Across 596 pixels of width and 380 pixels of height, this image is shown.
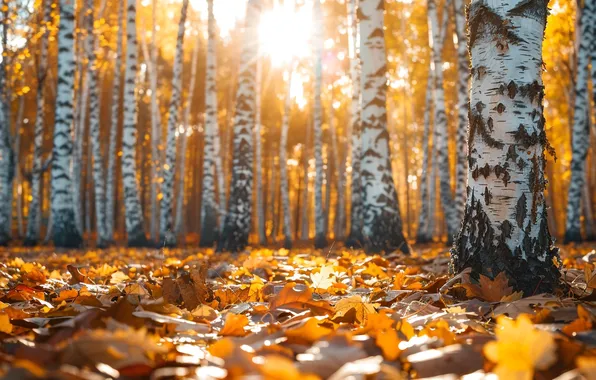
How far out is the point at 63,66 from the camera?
9.84m

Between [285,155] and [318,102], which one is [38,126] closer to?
A: [285,155]

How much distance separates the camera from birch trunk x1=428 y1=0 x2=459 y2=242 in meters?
12.8

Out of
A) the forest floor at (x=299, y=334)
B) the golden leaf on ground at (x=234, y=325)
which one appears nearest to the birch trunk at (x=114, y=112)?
the forest floor at (x=299, y=334)

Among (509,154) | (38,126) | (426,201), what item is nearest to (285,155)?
(426,201)

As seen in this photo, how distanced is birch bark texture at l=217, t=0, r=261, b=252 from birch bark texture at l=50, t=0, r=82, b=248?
3269mm

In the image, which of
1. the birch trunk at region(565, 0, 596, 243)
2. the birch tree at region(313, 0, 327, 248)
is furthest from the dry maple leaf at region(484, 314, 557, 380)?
the birch tree at region(313, 0, 327, 248)

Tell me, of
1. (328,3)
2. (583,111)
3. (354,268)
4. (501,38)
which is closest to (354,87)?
(583,111)

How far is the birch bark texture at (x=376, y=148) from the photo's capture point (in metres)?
6.60

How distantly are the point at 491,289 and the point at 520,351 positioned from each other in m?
1.29

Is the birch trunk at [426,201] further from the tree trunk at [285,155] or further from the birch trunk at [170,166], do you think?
the birch trunk at [170,166]

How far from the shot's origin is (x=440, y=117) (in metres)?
13.3

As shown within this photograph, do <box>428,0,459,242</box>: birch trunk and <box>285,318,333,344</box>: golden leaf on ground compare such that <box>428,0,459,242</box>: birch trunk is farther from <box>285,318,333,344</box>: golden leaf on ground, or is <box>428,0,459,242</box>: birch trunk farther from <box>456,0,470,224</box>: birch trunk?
<box>285,318,333,344</box>: golden leaf on ground

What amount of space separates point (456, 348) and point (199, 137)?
23.6m

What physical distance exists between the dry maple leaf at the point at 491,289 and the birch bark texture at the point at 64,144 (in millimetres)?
8861
